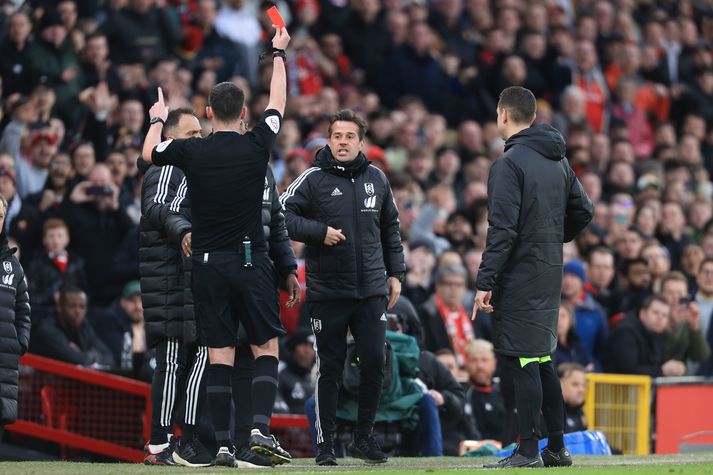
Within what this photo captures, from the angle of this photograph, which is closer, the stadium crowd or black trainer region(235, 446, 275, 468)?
black trainer region(235, 446, 275, 468)

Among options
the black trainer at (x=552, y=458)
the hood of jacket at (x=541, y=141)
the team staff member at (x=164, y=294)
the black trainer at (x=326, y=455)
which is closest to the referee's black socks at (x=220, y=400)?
the team staff member at (x=164, y=294)

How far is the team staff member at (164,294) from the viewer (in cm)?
981

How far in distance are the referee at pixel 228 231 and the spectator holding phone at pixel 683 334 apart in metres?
6.99

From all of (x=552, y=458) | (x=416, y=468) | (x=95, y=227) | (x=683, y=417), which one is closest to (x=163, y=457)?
(x=416, y=468)

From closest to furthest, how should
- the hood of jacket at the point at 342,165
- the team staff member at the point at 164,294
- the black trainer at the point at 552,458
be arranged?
the black trainer at the point at 552,458, the team staff member at the point at 164,294, the hood of jacket at the point at 342,165

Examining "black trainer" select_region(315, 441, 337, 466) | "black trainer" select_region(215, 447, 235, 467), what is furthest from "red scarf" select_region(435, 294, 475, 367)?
"black trainer" select_region(215, 447, 235, 467)

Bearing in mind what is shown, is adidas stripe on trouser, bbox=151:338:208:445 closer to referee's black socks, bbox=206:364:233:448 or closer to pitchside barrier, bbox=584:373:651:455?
referee's black socks, bbox=206:364:233:448

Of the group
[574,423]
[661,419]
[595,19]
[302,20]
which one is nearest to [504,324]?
[574,423]

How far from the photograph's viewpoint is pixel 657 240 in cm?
1861

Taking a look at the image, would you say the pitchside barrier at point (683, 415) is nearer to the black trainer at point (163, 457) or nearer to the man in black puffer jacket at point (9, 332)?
the black trainer at point (163, 457)

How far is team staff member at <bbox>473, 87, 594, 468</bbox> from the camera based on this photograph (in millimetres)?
9305

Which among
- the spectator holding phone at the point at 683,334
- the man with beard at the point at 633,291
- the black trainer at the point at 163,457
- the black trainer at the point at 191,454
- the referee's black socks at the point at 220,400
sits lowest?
the black trainer at the point at 163,457

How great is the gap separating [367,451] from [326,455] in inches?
11.3

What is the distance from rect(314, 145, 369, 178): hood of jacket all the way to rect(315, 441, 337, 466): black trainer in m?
1.71
